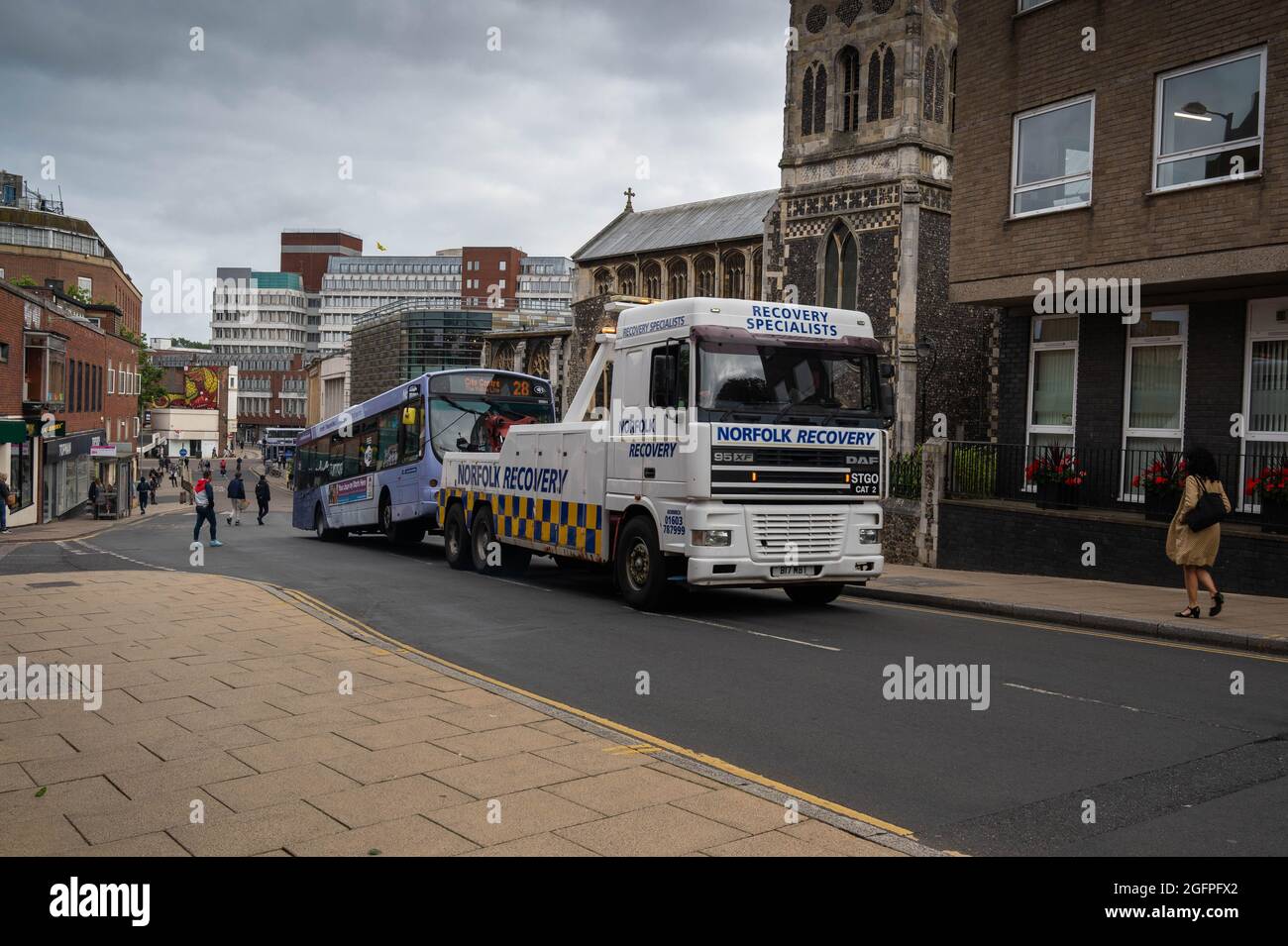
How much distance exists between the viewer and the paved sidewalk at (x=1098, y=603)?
11078 mm

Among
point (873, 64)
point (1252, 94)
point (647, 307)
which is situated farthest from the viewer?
point (873, 64)

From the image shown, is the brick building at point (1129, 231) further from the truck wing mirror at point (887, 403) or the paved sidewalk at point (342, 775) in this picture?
the paved sidewalk at point (342, 775)

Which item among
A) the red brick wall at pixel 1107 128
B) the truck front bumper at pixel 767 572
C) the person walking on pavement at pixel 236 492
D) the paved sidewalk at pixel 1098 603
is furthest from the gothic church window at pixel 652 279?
the truck front bumper at pixel 767 572

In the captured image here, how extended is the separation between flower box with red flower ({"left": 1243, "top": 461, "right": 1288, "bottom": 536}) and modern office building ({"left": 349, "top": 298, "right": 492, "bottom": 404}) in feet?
270

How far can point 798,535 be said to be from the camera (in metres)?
12.3

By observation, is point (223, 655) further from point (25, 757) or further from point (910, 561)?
point (910, 561)

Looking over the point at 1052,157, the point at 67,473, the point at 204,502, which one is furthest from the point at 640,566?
the point at 67,473

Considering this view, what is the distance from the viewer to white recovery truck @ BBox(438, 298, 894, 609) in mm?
11883

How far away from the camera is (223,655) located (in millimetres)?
9461

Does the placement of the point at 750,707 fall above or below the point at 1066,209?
below

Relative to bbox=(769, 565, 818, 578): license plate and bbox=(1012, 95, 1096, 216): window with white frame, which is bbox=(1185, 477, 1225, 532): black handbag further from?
bbox=(1012, 95, 1096, 216): window with white frame

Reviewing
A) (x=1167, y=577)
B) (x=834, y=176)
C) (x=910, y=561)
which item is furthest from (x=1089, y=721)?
(x=834, y=176)

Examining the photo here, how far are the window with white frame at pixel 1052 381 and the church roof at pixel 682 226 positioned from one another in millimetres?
34833

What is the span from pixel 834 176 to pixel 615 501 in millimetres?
26027
